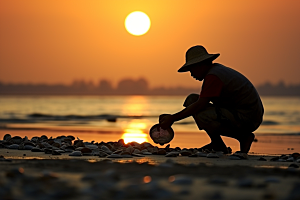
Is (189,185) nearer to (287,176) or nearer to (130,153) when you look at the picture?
(287,176)

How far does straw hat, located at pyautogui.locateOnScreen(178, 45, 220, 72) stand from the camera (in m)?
5.90

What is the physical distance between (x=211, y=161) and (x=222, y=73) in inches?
45.6

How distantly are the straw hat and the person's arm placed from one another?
52 cm

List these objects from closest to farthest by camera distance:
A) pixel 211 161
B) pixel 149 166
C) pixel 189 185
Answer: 1. pixel 189 185
2. pixel 149 166
3. pixel 211 161

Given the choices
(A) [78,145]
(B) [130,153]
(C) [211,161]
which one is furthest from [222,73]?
(A) [78,145]

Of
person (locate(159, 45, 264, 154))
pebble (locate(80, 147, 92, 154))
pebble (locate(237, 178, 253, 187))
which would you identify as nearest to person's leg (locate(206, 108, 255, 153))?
person (locate(159, 45, 264, 154))

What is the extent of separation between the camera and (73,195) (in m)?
3.05

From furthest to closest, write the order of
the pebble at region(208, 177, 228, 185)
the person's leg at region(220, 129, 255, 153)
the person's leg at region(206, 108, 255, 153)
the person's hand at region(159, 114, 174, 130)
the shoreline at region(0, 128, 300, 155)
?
the shoreline at region(0, 128, 300, 155) → the person's leg at region(220, 129, 255, 153) → the person's leg at region(206, 108, 255, 153) → the person's hand at region(159, 114, 174, 130) → the pebble at region(208, 177, 228, 185)

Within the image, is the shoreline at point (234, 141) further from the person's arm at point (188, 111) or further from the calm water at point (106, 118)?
the calm water at point (106, 118)

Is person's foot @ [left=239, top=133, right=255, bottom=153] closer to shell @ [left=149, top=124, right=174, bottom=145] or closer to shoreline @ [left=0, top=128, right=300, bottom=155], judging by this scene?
shell @ [left=149, top=124, right=174, bottom=145]

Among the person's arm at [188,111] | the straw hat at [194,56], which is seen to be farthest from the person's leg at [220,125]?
the straw hat at [194,56]

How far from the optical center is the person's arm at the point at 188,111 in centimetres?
572

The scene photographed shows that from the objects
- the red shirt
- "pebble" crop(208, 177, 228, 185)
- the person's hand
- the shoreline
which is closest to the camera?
"pebble" crop(208, 177, 228, 185)

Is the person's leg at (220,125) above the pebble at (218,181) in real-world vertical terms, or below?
above
